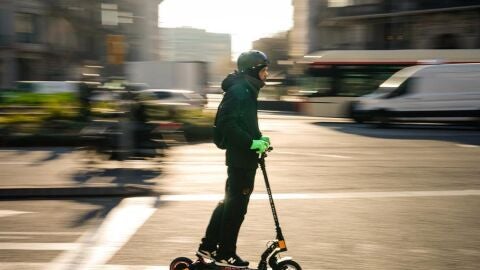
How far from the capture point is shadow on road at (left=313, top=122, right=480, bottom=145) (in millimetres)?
16500

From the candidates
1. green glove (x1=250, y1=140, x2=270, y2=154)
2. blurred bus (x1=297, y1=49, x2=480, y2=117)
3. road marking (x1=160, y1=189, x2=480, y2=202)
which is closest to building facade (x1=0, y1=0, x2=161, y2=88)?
blurred bus (x1=297, y1=49, x2=480, y2=117)

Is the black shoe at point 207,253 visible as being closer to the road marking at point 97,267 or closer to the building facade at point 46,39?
the road marking at point 97,267

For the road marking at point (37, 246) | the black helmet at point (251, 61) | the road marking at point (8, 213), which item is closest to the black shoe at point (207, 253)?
the black helmet at point (251, 61)

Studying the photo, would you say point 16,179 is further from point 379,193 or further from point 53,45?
point 53,45

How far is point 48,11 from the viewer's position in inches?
1783

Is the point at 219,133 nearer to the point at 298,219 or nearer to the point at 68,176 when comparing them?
the point at 298,219

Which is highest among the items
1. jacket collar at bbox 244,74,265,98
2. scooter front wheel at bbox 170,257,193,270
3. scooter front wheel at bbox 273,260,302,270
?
jacket collar at bbox 244,74,265,98

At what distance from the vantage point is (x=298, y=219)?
6.82 m

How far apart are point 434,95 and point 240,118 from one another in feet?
57.0

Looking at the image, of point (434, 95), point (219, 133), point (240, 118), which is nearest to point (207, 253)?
point (219, 133)

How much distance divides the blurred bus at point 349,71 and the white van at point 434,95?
1907mm

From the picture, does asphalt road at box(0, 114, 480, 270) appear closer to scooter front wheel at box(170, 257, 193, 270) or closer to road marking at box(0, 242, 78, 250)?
road marking at box(0, 242, 78, 250)

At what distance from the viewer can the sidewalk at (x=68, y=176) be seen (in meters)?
8.29

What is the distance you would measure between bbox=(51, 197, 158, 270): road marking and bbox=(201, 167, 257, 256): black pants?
4.11 feet
